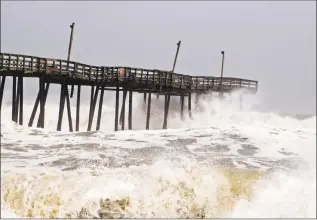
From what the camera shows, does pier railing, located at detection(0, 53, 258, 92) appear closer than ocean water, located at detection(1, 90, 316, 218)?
No

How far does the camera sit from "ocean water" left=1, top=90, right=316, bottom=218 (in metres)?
11.7

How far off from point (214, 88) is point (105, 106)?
15.5 m

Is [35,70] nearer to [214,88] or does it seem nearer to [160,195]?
[160,195]

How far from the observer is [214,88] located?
35.9 metres

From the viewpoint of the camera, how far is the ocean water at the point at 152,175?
11.7 m

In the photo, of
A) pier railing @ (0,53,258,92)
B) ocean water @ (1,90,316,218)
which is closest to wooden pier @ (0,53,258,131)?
Result: pier railing @ (0,53,258,92)

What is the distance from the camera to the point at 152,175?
521 inches

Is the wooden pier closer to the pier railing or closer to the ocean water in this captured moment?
the pier railing

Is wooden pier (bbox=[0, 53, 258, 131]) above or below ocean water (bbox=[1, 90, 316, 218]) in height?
above

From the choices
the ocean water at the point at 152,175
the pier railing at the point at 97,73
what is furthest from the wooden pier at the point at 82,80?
the ocean water at the point at 152,175

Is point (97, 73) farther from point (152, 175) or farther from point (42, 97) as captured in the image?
point (152, 175)

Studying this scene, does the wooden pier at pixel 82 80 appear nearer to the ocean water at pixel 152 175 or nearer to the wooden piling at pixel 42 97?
the wooden piling at pixel 42 97

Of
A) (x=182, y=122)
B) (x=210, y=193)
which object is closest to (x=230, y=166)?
(x=210, y=193)

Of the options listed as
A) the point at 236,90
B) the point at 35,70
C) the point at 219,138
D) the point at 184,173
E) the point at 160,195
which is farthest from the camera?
the point at 236,90
